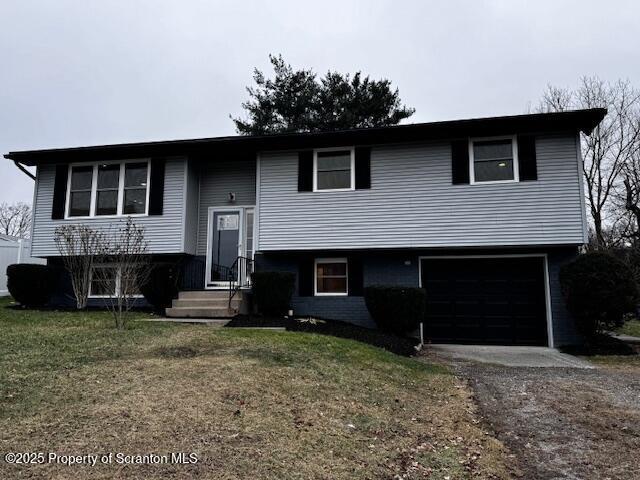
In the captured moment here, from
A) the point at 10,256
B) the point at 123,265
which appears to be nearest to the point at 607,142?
the point at 123,265

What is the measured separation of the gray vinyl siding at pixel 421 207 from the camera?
437 inches

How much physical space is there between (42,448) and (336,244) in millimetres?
8869

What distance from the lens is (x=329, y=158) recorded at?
12539 millimetres

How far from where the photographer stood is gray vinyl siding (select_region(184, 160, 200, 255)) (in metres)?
12.8

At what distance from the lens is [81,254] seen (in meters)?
12.2

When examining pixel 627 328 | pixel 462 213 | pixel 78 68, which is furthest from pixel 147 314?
pixel 627 328

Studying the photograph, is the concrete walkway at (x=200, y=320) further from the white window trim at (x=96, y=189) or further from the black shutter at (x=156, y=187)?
the white window trim at (x=96, y=189)

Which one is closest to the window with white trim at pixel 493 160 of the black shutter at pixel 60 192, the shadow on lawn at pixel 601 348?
the shadow on lawn at pixel 601 348

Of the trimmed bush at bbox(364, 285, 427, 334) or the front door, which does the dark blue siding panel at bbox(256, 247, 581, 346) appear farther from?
the front door

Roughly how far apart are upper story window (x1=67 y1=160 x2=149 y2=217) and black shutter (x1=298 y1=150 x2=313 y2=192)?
14.3 ft

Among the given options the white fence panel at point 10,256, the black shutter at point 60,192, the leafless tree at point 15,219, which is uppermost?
the leafless tree at point 15,219

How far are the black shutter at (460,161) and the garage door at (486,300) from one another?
2.12 m

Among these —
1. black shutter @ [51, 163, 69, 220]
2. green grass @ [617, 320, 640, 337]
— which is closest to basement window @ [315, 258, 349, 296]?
black shutter @ [51, 163, 69, 220]

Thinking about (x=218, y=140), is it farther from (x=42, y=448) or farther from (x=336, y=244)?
(x=42, y=448)
